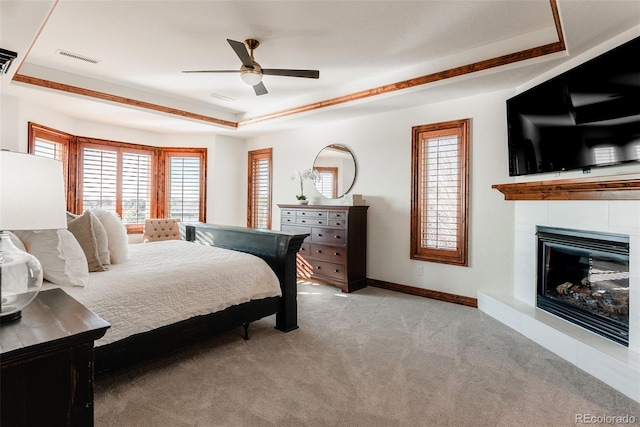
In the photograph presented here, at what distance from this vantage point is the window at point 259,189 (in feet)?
20.6

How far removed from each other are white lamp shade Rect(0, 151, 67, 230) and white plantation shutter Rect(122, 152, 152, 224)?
5.18 metres

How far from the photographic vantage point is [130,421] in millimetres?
1750

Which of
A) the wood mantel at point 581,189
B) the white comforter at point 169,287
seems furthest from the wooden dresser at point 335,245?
the wood mantel at point 581,189

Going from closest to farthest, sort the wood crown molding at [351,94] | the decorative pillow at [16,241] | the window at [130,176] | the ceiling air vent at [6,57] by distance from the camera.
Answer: the decorative pillow at [16,241] < the ceiling air vent at [6,57] < the wood crown molding at [351,94] < the window at [130,176]

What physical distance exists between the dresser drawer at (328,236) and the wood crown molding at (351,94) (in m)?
1.74

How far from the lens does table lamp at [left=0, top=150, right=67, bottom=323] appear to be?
1110 millimetres

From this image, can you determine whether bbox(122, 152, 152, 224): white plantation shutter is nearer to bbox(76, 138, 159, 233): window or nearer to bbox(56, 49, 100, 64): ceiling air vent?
bbox(76, 138, 159, 233): window

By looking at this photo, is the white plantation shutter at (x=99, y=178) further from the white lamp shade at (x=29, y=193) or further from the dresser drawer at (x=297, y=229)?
the white lamp shade at (x=29, y=193)

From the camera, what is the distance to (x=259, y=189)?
6.50m

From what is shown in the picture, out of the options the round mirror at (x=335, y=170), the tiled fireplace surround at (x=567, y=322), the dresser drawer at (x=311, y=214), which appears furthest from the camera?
the round mirror at (x=335, y=170)

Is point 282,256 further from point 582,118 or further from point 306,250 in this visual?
point 582,118

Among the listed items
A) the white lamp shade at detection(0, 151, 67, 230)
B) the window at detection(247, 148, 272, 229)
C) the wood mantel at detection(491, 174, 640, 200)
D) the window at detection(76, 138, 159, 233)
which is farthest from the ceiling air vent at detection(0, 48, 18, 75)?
the wood mantel at detection(491, 174, 640, 200)

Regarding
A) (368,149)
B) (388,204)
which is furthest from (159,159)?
(388,204)

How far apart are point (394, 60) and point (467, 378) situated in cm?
312
